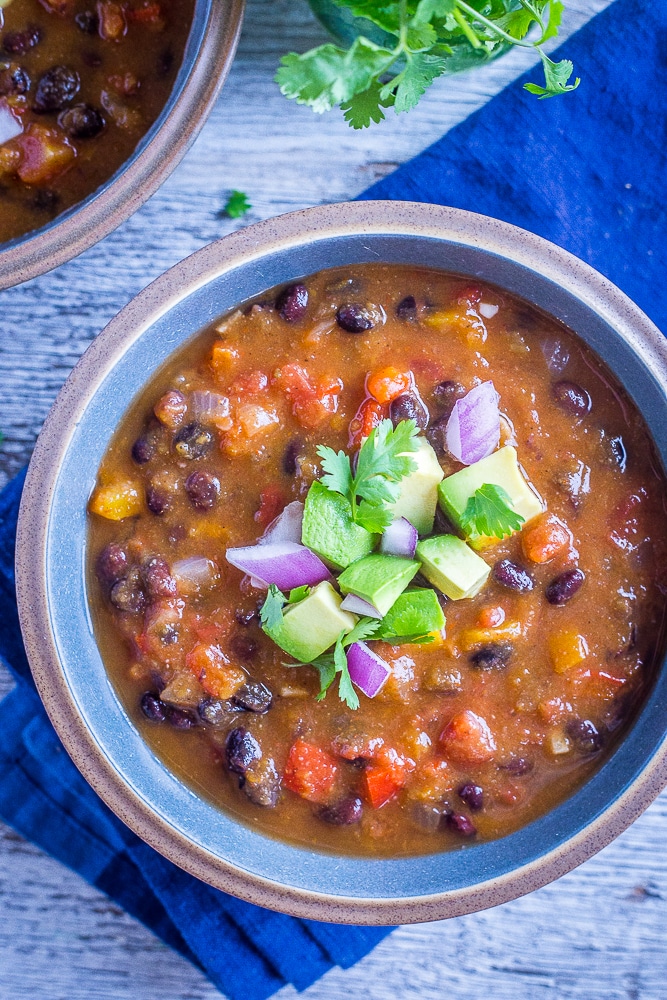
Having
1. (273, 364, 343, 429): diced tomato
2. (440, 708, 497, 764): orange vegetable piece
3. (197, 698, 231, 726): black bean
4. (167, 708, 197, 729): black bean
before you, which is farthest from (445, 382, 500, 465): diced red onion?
(167, 708, 197, 729): black bean

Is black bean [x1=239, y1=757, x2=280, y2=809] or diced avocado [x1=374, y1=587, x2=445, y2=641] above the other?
diced avocado [x1=374, y1=587, x2=445, y2=641]

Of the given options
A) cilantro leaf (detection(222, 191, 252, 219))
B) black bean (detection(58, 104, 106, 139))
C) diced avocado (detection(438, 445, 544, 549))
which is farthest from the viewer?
cilantro leaf (detection(222, 191, 252, 219))

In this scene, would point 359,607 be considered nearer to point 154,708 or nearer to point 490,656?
point 490,656

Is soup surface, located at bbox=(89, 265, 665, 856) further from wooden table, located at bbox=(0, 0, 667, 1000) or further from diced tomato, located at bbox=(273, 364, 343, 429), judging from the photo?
wooden table, located at bbox=(0, 0, 667, 1000)

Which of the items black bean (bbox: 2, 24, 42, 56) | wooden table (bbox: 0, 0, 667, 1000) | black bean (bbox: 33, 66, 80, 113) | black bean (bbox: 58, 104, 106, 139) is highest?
black bean (bbox: 2, 24, 42, 56)

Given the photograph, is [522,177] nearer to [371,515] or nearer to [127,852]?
[371,515]

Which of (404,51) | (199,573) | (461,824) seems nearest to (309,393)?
(199,573)
